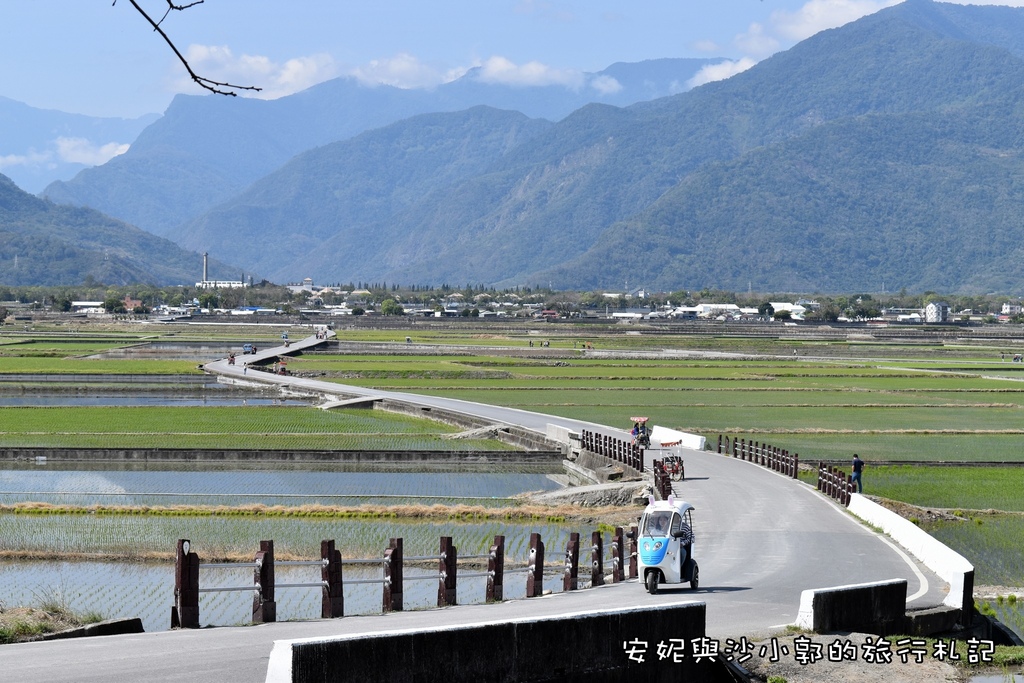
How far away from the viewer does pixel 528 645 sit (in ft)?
41.4

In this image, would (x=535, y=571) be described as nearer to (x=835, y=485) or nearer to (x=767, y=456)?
(x=835, y=485)

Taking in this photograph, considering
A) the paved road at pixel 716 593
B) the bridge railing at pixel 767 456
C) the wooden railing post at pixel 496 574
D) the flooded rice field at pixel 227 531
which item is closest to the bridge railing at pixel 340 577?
the wooden railing post at pixel 496 574

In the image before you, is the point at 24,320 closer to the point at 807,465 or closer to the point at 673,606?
the point at 807,465

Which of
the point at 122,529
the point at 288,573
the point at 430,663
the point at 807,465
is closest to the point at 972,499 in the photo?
the point at 807,465

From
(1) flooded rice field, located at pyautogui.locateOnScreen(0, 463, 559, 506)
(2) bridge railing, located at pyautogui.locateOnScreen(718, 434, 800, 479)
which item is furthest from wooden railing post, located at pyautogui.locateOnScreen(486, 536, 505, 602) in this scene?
(2) bridge railing, located at pyautogui.locateOnScreen(718, 434, 800, 479)

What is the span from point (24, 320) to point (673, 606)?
6368 inches

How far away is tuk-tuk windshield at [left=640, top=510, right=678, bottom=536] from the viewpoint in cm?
1920

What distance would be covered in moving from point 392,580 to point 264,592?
1985mm

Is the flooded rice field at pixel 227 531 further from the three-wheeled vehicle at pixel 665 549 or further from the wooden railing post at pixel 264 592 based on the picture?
the three-wheeled vehicle at pixel 665 549

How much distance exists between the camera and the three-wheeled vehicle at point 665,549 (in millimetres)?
18969

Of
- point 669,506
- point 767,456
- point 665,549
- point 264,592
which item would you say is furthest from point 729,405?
point 264,592

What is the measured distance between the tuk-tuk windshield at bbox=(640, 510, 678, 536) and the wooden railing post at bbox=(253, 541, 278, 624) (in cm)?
565

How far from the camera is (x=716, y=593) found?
18.8m

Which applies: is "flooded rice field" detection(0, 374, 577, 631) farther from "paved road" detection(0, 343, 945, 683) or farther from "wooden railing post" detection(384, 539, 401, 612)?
"paved road" detection(0, 343, 945, 683)
